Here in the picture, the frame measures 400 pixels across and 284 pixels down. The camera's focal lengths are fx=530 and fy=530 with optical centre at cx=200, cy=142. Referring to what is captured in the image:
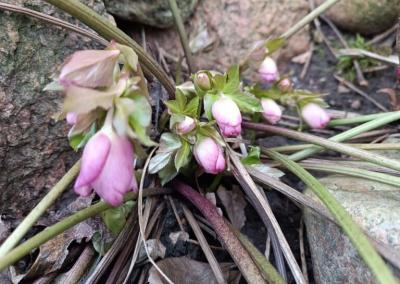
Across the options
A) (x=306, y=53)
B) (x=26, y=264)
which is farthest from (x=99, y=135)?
(x=306, y=53)

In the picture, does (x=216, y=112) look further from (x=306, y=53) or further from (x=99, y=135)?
(x=306, y=53)

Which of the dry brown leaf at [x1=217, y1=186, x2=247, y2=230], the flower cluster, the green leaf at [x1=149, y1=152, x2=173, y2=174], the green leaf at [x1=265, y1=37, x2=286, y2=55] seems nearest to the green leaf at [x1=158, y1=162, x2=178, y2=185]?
the green leaf at [x1=149, y1=152, x2=173, y2=174]

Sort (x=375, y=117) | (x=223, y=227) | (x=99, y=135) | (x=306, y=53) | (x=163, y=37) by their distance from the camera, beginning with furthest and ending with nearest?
1. (x=306, y=53)
2. (x=163, y=37)
3. (x=375, y=117)
4. (x=223, y=227)
5. (x=99, y=135)

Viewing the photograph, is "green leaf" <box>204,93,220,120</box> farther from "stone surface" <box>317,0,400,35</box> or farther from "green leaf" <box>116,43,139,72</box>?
"stone surface" <box>317,0,400,35</box>

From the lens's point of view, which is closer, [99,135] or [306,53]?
[99,135]

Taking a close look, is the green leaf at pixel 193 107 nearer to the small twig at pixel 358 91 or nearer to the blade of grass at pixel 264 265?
the blade of grass at pixel 264 265

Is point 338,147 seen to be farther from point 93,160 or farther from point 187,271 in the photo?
point 93,160

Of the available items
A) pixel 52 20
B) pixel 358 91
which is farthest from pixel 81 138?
pixel 358 91
